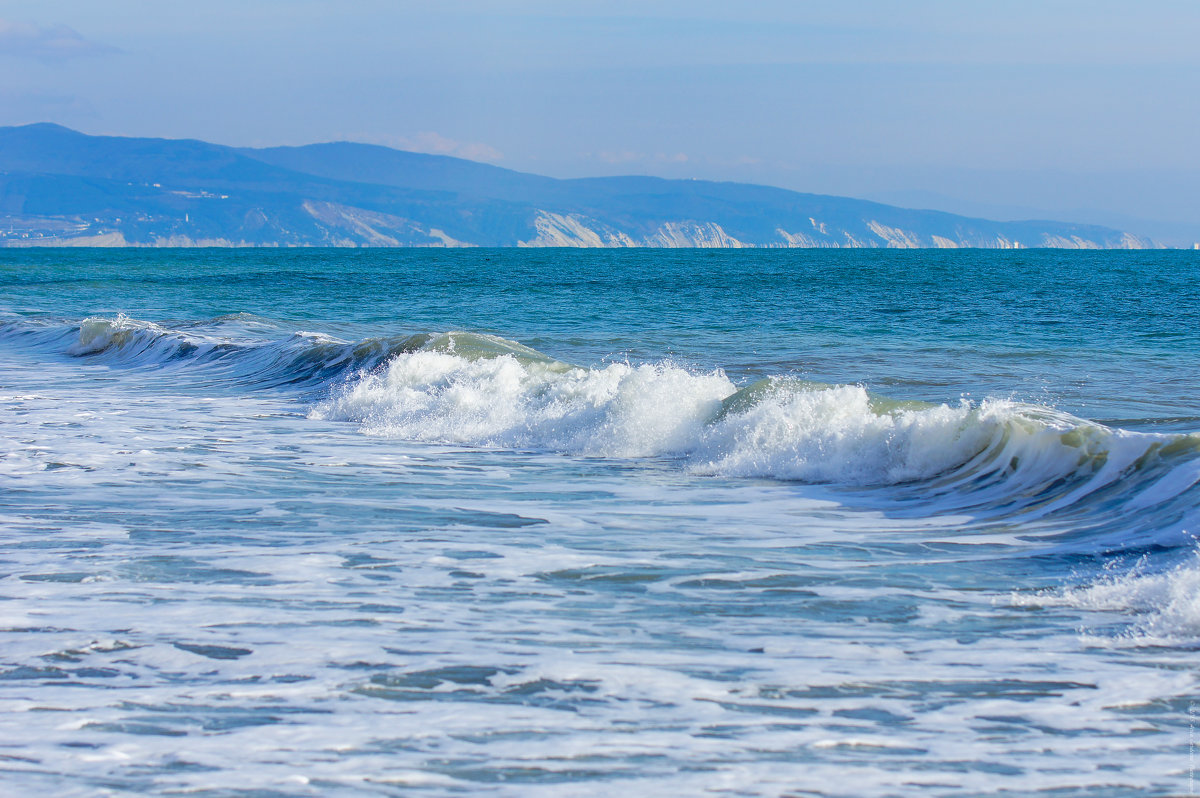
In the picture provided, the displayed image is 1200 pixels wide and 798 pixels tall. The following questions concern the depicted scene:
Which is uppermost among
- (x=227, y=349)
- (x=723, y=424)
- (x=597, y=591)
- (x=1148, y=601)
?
(x=227, y=349)

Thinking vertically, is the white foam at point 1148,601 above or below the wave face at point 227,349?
below

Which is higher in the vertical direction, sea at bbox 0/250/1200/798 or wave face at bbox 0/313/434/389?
wave face at bbox 0/313/434/389

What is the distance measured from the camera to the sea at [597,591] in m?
3.76

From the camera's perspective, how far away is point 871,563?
6555mm

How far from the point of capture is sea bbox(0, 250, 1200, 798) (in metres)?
3.76

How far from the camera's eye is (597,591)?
5895 mm

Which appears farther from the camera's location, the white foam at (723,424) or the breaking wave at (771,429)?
the white foam at (723,424)

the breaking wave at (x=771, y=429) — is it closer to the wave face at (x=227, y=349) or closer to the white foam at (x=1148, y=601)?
the wave face at (x=227, y=349)

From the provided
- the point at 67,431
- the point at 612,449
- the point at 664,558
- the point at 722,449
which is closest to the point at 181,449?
the point at 67,431

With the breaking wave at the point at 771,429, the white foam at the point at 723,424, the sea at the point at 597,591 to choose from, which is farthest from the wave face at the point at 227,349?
the sea at the point at 597,591

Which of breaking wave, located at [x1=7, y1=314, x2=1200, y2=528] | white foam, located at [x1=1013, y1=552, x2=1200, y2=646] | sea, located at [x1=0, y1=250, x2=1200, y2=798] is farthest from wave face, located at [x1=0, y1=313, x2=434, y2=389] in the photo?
white foam, located at [x1=1013, y1=552, x2=1200, y2=646]

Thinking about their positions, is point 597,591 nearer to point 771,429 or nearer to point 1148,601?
point 1148,601

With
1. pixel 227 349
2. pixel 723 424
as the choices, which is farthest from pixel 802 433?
pixel 227 349

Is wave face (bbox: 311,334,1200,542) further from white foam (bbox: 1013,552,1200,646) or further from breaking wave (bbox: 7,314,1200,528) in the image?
white foam (bbox: 1013,552,1200,646)
